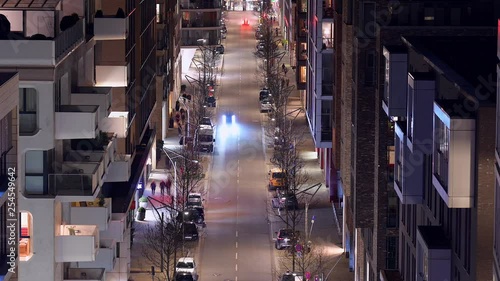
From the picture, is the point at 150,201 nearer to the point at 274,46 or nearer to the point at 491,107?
the point at 491,107

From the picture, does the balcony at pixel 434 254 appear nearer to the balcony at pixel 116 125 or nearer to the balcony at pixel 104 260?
the balcony at pixel 104 260

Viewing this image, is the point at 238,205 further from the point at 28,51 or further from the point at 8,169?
the point at 8,169

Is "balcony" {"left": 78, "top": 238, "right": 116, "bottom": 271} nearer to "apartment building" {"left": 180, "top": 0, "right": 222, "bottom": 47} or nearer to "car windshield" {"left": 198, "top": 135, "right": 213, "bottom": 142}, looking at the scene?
"car windshield" {"left": 198, "top": 135, "right": 213, "bottom": 142}

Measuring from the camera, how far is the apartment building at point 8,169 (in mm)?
37969

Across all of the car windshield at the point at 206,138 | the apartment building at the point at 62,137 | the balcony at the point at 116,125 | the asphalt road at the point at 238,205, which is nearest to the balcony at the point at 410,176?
the apartment building at the point at 62,137

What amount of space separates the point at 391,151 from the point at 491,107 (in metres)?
26.7

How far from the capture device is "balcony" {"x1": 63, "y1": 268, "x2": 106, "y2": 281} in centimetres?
6174

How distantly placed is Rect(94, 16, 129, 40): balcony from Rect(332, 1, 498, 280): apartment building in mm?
11811

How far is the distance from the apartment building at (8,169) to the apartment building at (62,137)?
9732 mm

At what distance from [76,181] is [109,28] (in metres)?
15.0

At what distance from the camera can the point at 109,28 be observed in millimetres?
70875

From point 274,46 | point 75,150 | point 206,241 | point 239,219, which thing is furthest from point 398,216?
point 274,46

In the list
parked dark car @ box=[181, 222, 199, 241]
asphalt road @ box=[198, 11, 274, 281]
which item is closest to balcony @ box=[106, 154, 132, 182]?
asphalt road @ box=[198, 11, 274, 281]

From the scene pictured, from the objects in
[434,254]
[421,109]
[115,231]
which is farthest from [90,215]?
[434,254]
